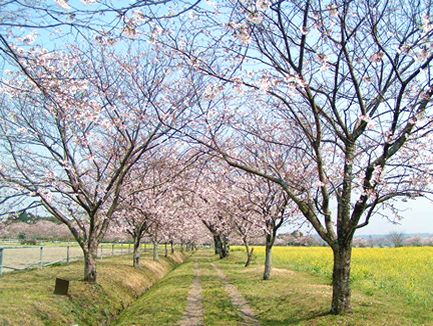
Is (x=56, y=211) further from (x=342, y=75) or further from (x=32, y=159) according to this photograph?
(x=342, y=75)

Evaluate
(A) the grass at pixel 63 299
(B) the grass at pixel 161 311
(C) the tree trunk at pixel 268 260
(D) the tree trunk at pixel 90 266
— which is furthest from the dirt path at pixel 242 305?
(D) the tree trunk at pixel 90 266

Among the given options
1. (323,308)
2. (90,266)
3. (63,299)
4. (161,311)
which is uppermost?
(90,266)

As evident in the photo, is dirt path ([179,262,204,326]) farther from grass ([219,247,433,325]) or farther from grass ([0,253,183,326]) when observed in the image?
grass ([0,253,183,326])

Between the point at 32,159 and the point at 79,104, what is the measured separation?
370 inches

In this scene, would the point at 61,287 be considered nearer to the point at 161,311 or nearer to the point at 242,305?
the point at 161,311

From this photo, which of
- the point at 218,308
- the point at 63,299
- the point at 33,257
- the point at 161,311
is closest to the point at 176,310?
the point at 161,311

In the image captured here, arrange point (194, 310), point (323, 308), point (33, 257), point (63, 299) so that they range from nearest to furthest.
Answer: point (323, 308)
point (63, 299)
point (194, 310)
point (33, 257)

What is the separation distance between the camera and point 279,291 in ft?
51.0

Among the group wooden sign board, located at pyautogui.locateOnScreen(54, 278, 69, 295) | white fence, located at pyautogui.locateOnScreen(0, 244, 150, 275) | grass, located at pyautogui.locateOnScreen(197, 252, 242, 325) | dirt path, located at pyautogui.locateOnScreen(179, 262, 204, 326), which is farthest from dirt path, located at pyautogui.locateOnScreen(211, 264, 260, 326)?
white fence, located at pyautogui.locateOnScreen(0, 244, 150, 275)

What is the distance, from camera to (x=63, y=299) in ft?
40.4

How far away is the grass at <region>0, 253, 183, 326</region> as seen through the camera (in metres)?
9.99

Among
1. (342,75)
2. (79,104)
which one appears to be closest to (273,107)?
(342,75)

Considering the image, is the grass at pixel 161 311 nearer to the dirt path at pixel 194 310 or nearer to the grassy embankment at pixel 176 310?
the grassy embankment at pixel 176 310

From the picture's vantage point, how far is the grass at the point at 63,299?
9992 millimetres
